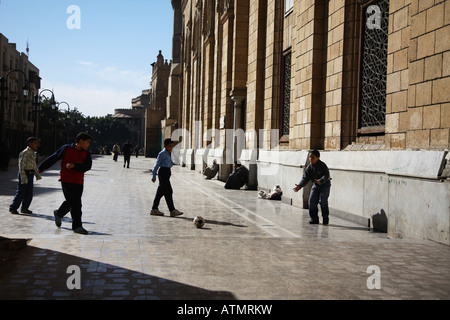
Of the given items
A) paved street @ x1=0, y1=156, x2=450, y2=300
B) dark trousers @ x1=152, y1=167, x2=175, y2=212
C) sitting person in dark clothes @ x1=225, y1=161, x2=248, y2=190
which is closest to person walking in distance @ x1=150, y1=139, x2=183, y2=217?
dark trousers @ x1=152, y1=167, x2=175, y2=212

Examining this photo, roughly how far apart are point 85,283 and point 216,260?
1.75m

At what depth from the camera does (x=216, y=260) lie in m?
6.09

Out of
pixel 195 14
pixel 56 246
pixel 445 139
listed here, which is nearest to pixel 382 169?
pixel 445 139

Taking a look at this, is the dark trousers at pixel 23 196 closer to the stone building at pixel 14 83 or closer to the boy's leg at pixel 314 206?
the boy's leg at pixel 314 206

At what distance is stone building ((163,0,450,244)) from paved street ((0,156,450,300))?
0.75 m

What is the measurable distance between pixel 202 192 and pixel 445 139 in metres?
10.1

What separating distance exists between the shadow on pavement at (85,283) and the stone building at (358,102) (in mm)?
4256

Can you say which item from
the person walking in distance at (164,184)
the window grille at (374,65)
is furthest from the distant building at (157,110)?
the window grille at (374,65)

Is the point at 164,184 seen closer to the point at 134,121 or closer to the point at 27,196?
the point at 27,196

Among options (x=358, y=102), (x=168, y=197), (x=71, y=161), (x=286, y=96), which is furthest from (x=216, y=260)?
(x=286, y=96)

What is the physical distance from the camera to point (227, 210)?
11.7 meters

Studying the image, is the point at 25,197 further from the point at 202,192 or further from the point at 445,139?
the point at 445,139

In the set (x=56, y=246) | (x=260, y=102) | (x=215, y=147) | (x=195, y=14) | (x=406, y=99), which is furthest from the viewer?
(x=195, y=14)

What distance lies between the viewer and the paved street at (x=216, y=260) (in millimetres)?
4758
